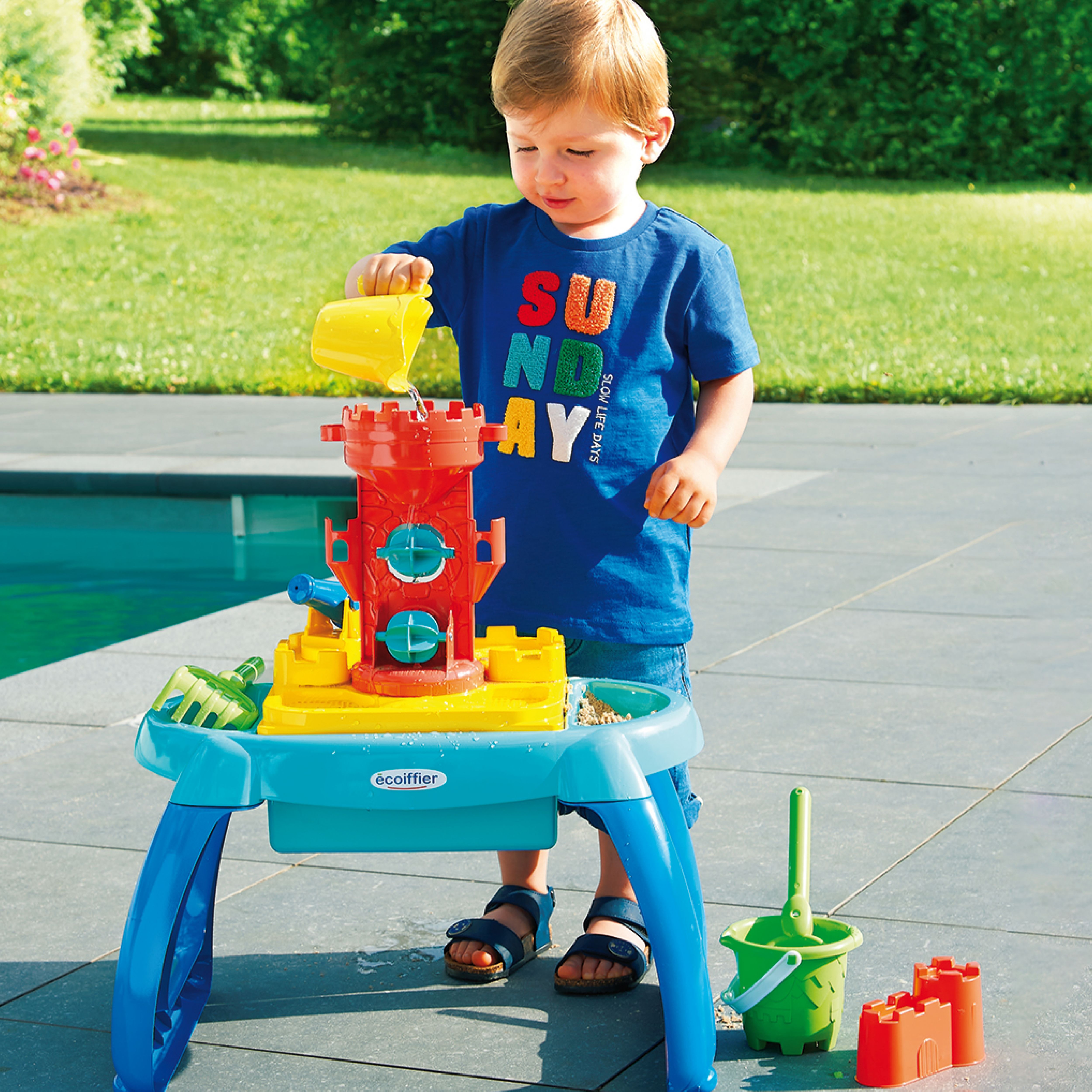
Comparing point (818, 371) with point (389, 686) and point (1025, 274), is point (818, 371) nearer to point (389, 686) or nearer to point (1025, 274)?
point (1025, 274)

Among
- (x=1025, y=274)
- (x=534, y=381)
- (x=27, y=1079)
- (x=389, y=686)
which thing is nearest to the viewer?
(x=389, y=686)

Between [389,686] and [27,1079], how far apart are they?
83cm

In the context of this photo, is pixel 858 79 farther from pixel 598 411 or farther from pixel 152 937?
pixel 152 937

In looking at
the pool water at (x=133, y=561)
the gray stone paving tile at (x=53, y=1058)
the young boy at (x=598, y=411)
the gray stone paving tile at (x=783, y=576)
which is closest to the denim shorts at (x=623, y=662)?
the young boy at (x=598, y=411)

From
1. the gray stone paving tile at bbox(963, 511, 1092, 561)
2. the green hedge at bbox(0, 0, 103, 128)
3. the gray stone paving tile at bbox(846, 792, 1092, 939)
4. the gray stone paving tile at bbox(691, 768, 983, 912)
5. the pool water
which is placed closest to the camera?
the gray stone paving tile at bbox(846, 792, 1092, 939)

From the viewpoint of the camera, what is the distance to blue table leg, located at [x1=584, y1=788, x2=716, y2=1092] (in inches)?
84.5

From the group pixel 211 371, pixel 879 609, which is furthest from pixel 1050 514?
pixel 211 371

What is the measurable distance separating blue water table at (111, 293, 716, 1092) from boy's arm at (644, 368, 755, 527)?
286 millimetres

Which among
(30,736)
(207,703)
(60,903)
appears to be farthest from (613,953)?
(30,736)

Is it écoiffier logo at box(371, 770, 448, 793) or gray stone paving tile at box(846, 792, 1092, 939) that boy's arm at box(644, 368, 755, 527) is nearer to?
écoiffier logo at box(371, 770, 448, 793)

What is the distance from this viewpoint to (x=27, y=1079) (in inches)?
92.7

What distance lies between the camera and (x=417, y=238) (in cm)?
1847

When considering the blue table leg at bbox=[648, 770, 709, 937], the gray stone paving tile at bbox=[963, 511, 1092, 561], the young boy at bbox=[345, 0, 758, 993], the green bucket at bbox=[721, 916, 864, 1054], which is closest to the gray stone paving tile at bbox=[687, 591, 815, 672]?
the gray stone paving tile at bbox=[963, 511, 1092, 561]

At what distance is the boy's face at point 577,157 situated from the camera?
2410 mm
